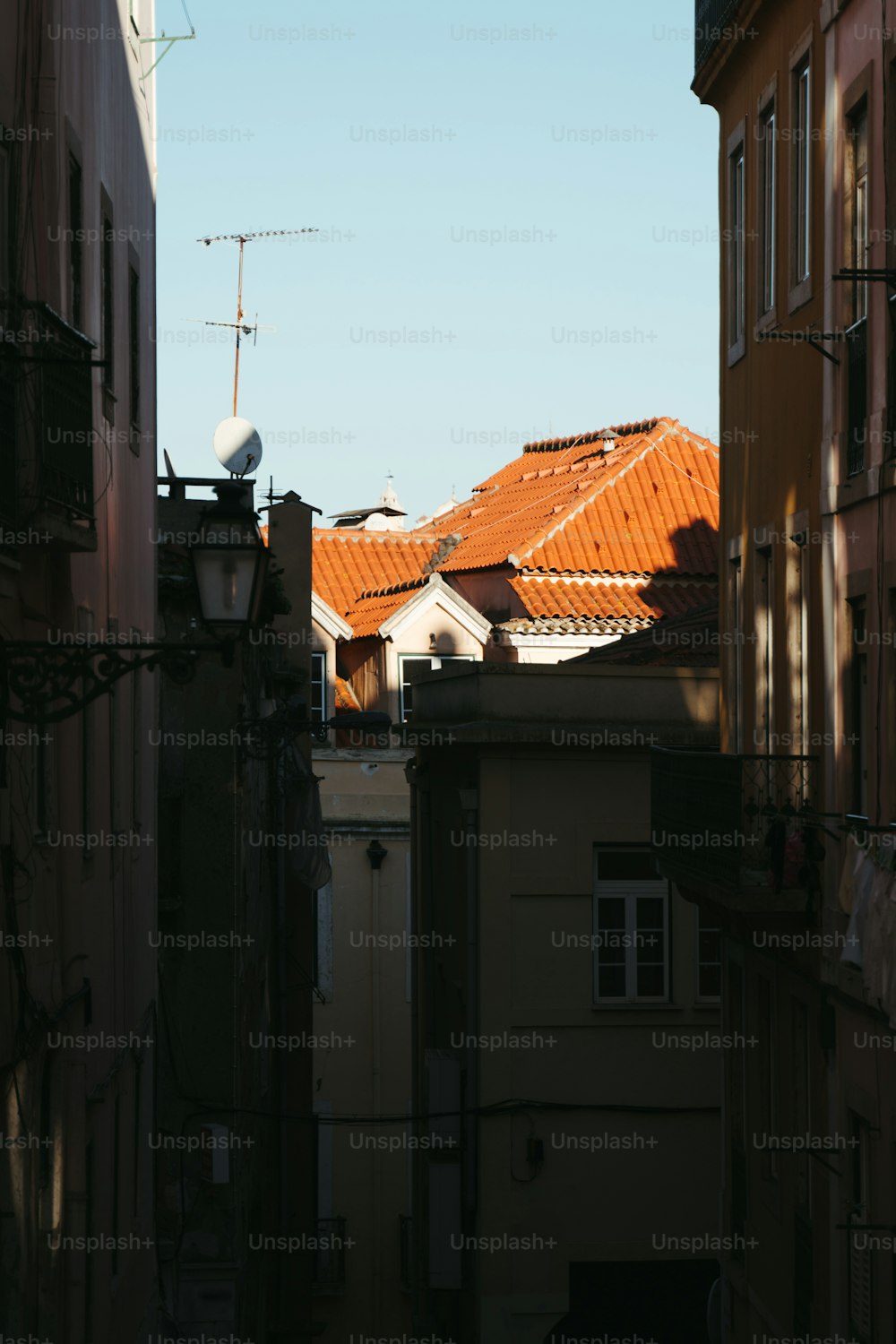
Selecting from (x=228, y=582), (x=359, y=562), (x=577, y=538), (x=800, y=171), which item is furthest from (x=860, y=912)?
(x=359, y=562)

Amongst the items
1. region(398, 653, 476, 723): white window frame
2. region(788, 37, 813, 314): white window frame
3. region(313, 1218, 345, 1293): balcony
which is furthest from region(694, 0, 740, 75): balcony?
region(313, 1218, 345, 1293): balcony

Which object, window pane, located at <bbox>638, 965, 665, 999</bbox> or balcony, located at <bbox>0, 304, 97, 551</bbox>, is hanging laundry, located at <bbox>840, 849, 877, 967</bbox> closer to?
balcony, located at <bbox>0, 304, 97, 551</bbox>

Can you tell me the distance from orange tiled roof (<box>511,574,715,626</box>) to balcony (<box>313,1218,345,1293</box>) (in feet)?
30.4

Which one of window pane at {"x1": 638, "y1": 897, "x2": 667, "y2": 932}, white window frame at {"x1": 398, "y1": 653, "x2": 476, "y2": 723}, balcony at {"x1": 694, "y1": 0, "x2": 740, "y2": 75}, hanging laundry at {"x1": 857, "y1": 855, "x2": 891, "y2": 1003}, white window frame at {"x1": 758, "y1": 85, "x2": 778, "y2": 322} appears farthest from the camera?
white window frame at {"x1": 398, "y1": 653, "x2": 476, "y2": 723}

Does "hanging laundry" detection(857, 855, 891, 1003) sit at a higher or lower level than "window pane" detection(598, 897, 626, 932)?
higher

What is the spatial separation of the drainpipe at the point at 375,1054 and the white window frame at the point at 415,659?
7.43 feet

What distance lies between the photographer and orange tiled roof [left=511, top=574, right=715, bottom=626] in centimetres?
2770

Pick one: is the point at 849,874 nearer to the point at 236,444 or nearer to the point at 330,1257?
the point at 236,444

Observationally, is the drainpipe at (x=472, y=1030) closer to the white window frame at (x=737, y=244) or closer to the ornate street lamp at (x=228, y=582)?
the white window frame at (x=737, y=244)

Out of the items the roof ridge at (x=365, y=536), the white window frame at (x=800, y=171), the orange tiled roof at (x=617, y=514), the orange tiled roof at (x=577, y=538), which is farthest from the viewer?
the roof ridge at (x=365, y=536)

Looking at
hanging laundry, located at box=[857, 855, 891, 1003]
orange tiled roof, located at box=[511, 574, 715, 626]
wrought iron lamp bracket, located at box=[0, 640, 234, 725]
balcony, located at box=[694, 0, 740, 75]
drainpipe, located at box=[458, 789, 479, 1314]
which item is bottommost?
drainpipe, located at box=[458, 789, 479, 1314]

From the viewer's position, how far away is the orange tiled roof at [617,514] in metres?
28.8

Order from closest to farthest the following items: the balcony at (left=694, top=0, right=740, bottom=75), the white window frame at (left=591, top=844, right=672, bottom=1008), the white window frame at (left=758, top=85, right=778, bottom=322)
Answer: the white window frame at (left=758, top=85, right=778, bottom=322) < the balcony at (left=694, top=0, right=740, bottom=75) < the white window frame at (left=591, top=844, right=672, bottom=1008)

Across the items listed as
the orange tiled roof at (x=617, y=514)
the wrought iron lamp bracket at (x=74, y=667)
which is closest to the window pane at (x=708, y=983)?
the orange tiled roof at (x=617, y=514)
